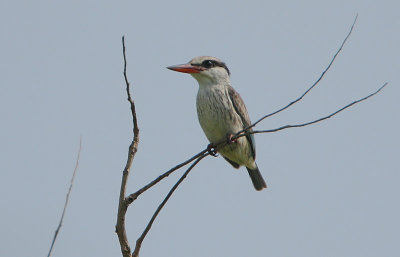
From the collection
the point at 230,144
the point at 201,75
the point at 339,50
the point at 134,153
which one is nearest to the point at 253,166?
the point at 230,144

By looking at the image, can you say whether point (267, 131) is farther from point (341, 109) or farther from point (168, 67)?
point (168, 67)

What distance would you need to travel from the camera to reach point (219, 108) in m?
5.34

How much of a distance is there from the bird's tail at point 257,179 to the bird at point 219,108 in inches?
18.6

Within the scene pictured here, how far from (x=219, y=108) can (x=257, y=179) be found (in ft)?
4.57

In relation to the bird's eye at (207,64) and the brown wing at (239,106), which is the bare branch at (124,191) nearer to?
the brown wing at (239,106)

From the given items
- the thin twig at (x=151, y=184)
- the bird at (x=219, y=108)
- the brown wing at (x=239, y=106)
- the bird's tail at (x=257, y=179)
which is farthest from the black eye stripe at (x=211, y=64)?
the thin twig at (x=151, y=184)

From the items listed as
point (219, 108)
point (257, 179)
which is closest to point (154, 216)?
point (219, 108)

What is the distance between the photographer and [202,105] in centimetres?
541

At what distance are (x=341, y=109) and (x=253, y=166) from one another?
3.05 m

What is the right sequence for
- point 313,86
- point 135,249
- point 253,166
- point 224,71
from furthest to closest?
1. point 253,166
2. point 224,71
3. point 313,86
4. point 135,249

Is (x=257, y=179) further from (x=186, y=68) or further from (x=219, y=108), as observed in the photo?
(x=186, y=68)

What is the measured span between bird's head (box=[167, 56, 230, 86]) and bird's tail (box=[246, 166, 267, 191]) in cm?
121

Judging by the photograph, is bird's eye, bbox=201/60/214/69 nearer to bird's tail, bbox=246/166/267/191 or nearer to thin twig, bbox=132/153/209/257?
bird's tail, bbox=246/166/267/191

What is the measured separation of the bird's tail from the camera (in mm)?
6395
